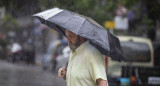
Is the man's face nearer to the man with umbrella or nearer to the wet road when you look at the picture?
the man with umbrella

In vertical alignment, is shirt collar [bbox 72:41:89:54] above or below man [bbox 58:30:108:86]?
above

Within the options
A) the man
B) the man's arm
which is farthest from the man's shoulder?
the man's arm

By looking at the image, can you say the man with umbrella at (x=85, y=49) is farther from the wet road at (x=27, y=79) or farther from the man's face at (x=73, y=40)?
the wet road at (x=27, y=79)

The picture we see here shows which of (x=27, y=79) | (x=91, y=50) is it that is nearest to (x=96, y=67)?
(x=91, y=50)

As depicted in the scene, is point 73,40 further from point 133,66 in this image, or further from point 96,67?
point 133,66

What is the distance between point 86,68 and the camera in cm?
423

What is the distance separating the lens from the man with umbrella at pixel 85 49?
4.20 meters

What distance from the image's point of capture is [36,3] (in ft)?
34.6

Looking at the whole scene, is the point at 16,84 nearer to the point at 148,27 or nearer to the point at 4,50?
the point at 148,27

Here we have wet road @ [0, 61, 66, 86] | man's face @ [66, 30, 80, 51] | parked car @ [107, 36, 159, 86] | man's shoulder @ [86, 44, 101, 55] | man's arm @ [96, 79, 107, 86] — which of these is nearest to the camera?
man's arm @ [96, 79, 107, 86]

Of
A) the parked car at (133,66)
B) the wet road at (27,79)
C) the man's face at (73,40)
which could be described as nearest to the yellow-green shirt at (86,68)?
the man's face at (73,40)

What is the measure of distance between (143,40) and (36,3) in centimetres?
499

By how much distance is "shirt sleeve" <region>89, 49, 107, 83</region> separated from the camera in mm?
4156

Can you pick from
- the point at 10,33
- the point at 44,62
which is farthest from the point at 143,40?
the point at 10,33
